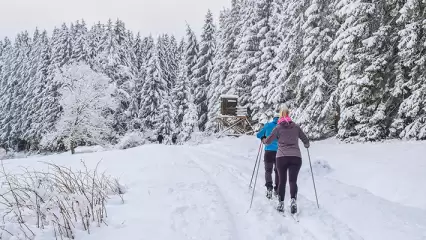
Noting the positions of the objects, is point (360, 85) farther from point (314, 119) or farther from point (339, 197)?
point (339, 197)

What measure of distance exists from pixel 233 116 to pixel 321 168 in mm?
17340

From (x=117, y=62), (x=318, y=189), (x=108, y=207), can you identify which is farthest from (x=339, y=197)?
(x=117, y=62)

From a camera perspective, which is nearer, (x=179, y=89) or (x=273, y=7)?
(x=273, y=7)

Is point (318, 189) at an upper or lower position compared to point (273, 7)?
lower

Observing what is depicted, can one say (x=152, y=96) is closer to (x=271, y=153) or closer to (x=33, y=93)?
(x=33, y=93)

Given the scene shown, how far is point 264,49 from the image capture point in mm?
25844

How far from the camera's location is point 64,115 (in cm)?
3203

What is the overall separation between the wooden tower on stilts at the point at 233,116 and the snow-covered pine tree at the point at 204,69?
1132 cm

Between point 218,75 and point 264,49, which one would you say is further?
point 218,75

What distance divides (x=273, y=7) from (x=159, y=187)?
2338 centimetres

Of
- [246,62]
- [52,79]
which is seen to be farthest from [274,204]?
[52,79]

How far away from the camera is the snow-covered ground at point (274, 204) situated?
475cm

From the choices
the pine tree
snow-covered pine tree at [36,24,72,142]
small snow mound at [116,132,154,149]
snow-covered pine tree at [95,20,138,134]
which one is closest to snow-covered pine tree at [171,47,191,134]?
the pine tree

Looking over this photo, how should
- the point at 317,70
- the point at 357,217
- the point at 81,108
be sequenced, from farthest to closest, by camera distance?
the point at 81,108
the point at 317,70
the point at 357,217
